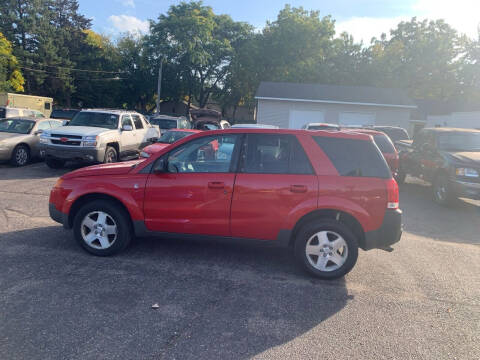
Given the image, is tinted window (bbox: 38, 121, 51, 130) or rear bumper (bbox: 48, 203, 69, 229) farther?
tinted window (bbox: 38, 121, 51, 130)

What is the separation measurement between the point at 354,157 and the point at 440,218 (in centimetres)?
488

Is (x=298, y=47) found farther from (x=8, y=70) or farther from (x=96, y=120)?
(x=96, y=120)

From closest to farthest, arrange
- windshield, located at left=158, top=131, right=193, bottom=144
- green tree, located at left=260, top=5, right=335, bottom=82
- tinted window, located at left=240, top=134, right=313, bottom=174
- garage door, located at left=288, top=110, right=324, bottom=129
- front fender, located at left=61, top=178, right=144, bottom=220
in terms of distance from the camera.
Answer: tinted window, located at left=240, top=134, right=313, bottom=174
front fender, located at left=61, top=178, right=144, bottom=220
windshield, located at left=158, top=131, right=193, bottom=144
garage door, located at left=288, top=110, right=324, bottom=129
green tree, located at left=260, top=5, right=335, bottom=82

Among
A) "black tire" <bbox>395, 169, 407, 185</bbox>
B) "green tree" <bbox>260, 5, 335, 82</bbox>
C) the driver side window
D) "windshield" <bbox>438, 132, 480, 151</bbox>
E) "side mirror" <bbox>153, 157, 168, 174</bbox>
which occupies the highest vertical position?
"green tree" <bbox>260, 5, 335, 82</bbox>

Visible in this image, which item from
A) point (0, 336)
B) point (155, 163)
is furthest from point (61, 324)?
point (155, 163)

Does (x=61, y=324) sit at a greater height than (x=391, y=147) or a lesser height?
lesser

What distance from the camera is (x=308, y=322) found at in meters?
3.51

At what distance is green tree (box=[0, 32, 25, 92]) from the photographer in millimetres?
35878

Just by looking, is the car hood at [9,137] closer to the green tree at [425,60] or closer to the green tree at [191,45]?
the green tree at [191,45]

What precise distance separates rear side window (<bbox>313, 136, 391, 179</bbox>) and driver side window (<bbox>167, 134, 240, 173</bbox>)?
108 cm

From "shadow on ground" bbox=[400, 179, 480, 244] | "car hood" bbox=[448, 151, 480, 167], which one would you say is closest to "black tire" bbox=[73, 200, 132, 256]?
"shadow on ground" bbox=[400, 179, 480, 244]

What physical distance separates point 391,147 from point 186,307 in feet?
28.0

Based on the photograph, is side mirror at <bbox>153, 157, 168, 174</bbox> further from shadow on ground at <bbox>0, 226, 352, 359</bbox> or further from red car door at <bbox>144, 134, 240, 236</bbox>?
shadow on ground at <bbox>0, 226, 352, 359</bbox>

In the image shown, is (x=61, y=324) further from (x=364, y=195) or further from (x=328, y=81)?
(x=328, y=81)
